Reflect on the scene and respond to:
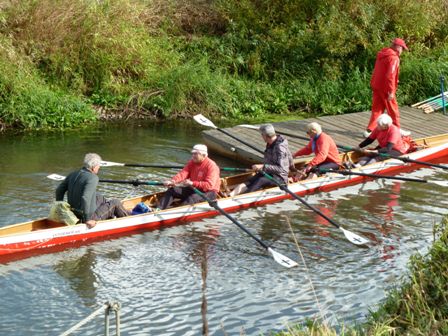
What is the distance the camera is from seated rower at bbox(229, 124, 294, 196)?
1451cm

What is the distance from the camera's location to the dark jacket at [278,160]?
1452cm

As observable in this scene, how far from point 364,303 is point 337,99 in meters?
12.7

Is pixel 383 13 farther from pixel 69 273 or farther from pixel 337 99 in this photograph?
pixel 69 273

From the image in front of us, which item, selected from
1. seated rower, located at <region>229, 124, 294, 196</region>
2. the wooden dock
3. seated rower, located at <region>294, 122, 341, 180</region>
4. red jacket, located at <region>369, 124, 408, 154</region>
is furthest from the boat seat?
red jacket, located at <region>369, 124, 408, 154</region>

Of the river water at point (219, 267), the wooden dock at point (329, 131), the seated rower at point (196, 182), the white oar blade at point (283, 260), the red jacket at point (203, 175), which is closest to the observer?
the river water at point (219, 267)

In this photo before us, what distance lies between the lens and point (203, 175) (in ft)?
45.3

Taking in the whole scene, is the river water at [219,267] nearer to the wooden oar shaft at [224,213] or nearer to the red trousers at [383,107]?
the wooden oar shaft at [224,213]

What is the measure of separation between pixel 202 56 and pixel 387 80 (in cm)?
664

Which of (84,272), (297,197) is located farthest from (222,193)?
(84,272)

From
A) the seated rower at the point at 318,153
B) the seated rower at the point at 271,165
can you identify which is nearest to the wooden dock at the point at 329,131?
the seated rower at the point at 318,153

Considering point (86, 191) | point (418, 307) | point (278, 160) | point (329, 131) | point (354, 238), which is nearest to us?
point (418, 307)

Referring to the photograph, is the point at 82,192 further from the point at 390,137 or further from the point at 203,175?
the point at 390,137

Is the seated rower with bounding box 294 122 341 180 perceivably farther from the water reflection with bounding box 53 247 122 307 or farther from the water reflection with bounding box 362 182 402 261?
the water reflection with bounding box 53 247 122 307

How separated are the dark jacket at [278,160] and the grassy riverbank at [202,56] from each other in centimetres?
668
